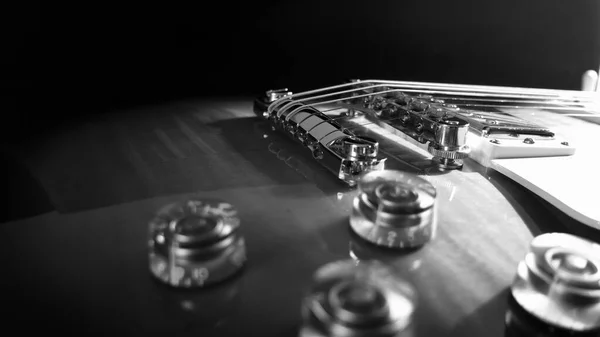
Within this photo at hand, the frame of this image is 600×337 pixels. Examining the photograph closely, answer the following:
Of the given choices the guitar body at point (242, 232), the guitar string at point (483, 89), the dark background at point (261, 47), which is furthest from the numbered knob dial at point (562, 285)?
the dark background at point (261, 47)

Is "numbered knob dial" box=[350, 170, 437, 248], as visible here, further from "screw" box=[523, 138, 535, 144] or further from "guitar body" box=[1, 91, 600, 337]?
"screw" box=[523, 138, 535, 144]

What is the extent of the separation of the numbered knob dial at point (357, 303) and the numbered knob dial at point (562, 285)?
116 millimetres

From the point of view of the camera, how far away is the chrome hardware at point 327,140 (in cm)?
78

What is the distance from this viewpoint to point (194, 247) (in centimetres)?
48

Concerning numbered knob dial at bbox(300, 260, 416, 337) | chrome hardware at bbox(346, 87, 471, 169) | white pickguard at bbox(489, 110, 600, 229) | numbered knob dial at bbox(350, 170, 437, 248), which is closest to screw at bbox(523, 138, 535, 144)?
white pickguard at bbox(489, 110, 600, 229)

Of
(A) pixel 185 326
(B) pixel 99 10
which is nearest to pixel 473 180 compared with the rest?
(A) pixel 185 326

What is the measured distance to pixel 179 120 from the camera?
3.55ft

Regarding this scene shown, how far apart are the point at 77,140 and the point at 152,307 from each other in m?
0.58

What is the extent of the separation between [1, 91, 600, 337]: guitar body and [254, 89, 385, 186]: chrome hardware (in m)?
0.02

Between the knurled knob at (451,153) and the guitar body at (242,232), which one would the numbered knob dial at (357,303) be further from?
the knurled knob at (451,153)

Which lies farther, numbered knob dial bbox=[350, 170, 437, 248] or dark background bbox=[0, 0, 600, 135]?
dark background bbox=[0, 0, 600, 135]

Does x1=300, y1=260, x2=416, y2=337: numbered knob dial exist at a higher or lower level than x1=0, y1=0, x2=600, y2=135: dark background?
lower

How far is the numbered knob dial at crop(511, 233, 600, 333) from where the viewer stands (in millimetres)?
444

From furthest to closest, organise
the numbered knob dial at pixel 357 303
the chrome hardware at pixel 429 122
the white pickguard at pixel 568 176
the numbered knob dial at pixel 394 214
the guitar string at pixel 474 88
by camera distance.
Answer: the guitar string at pixel 474 88
the chrome hardware at pixel 429 122
the white pickguard at pixel 568 176
the numbered knob dial at pixel 394 214
the numbered knob dial at pixel 357 303
